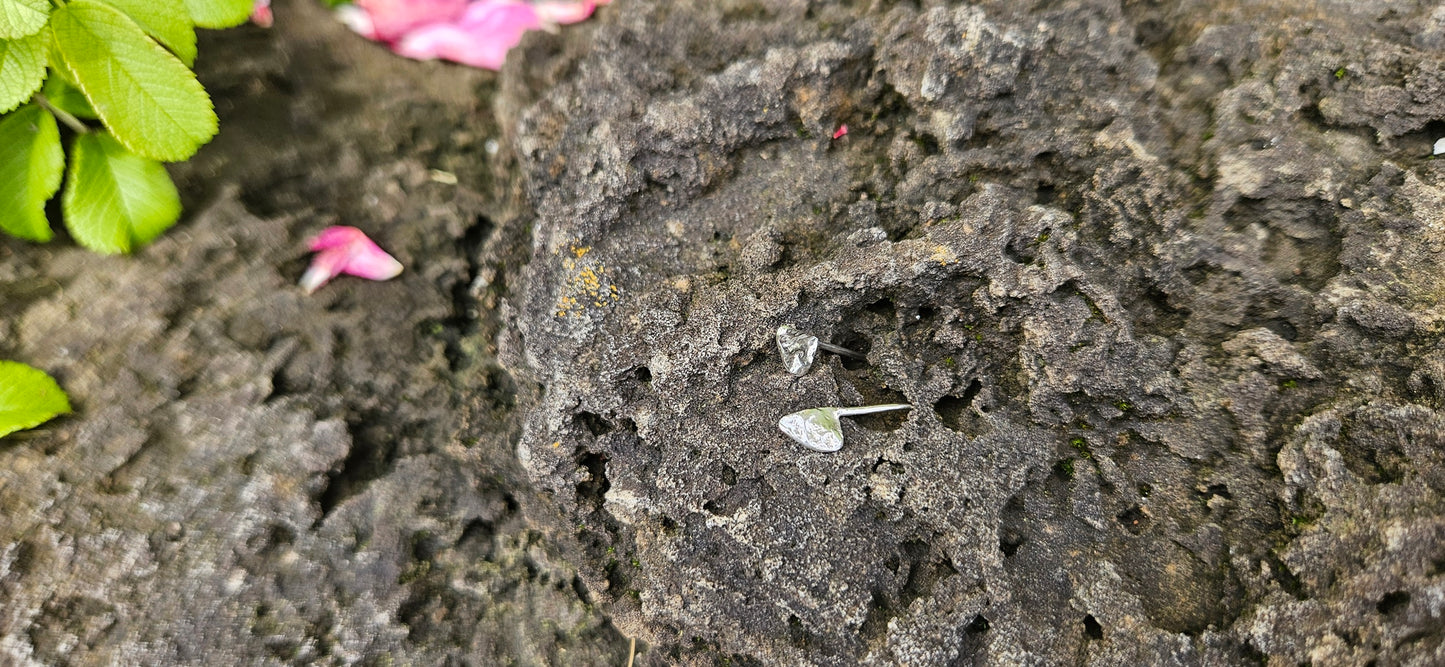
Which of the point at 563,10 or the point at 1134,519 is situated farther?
the point at 563,10

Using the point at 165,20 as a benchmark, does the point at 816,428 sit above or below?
below

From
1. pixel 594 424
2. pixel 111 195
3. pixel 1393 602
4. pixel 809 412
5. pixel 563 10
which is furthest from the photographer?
pixel 563 10

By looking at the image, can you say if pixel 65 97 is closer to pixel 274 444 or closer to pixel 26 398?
pixel 26 398

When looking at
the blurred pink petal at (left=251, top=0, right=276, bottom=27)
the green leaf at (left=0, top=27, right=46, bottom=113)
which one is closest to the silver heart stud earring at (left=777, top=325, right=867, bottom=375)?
the green leaf at (left=0, top=27, right=46, bottom=113)

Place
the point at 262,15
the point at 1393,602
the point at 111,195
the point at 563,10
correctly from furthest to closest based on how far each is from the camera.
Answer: the point at 563,10 < the point at 262,15 < the point at 111,195 < the point at 1393,602

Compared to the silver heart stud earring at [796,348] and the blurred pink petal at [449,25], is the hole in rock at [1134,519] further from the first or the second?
the blurred pink petal at [449,25]

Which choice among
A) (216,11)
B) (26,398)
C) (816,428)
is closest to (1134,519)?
(816,428)
